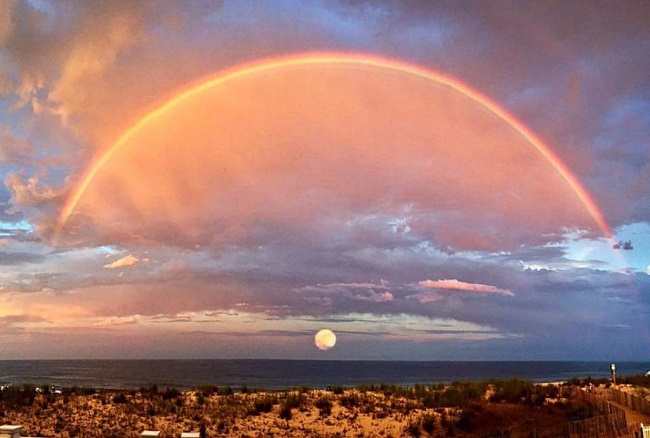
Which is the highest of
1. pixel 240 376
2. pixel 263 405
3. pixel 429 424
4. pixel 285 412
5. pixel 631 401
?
pixel 631 401

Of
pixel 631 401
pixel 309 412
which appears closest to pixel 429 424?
pixel 309 412

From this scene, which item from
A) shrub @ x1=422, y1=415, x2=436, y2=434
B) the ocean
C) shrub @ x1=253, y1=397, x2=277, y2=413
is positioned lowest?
the ocean

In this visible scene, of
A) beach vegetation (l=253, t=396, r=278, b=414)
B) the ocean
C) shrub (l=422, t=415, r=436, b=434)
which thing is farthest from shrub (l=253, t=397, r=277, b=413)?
the ocean

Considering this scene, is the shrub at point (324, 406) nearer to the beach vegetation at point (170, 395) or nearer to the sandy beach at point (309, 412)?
the sandy beach at point (309, 412)

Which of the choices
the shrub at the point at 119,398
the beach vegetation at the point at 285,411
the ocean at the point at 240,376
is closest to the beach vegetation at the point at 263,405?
the beach vegetation at the point at 285,411

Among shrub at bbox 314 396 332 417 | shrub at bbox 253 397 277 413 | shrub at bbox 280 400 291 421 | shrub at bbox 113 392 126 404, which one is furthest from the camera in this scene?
shrub at bbox 113 392 126 404

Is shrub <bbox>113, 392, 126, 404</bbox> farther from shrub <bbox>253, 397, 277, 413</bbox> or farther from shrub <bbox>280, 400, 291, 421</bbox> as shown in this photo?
shrub <bbox>280, 400, 291, 421</bbox>

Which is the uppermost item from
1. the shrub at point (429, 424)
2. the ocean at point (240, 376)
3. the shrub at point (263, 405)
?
the shrub at point (263, 405)

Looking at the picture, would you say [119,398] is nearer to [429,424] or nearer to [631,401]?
[429,424]

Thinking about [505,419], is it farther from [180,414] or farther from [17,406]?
[17,406]

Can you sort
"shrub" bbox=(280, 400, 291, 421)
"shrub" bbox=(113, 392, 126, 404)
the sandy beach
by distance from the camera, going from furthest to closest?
"shrub" bbox=(113, 392, 126, 404) < "shrub" bbox=(280, 400, 291, 421) < the sandy beach

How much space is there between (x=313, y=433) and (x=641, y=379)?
84.3 feet

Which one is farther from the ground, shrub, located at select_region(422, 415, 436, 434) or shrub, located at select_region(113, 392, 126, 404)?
shrub, located at select_region(113, 392, 126, 404)

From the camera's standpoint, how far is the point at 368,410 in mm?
22609
